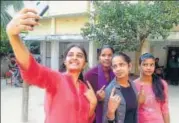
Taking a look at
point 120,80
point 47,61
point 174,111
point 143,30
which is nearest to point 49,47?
point 47,61

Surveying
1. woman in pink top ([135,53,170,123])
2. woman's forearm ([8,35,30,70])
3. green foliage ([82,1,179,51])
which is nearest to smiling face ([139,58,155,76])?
woman in pink top ([135,53,170,123])

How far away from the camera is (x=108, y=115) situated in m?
2.79

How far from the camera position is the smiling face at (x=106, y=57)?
3.37 metres

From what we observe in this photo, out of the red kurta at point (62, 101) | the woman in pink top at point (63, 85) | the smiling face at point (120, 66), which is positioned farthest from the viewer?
the smiling face at point (120, 66)

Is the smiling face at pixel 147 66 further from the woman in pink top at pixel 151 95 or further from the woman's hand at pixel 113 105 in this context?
the woman's hand at pixel 113 105

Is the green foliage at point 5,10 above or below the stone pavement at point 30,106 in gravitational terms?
above

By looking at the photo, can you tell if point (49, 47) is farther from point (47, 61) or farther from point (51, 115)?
point (51, 115)

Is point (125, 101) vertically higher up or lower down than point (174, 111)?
higher up

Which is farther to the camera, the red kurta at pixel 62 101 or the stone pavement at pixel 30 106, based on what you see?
the stone pavement at pixel 30 106

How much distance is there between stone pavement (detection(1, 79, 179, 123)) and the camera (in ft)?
25.4

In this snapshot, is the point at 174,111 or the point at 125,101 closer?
the point at 125,101

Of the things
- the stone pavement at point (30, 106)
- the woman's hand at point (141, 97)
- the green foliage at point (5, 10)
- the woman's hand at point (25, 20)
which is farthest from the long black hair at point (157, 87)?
the green foliage at point (5, 10)

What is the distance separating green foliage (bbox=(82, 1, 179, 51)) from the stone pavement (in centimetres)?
226

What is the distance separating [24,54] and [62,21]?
16.1 meters
